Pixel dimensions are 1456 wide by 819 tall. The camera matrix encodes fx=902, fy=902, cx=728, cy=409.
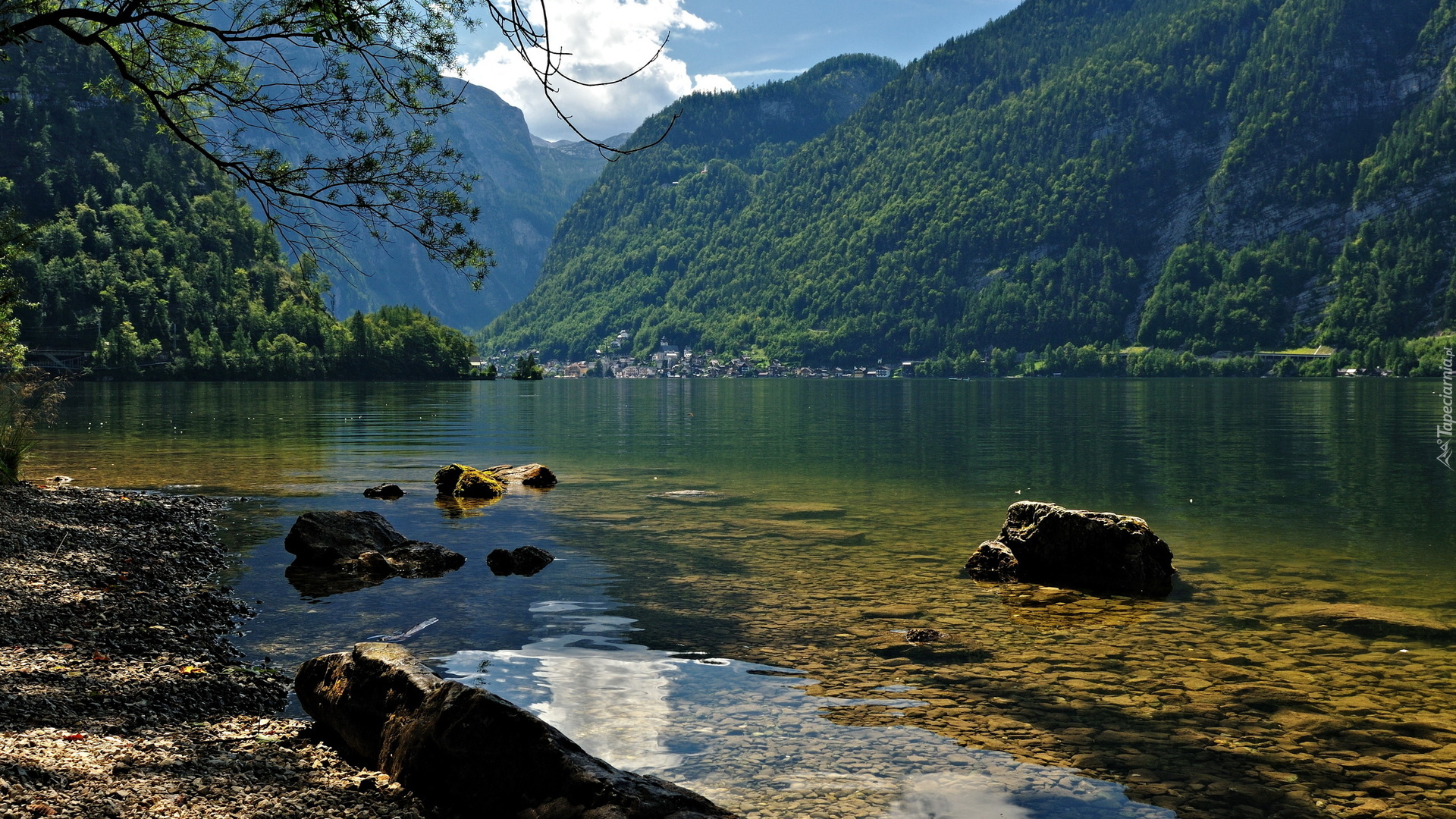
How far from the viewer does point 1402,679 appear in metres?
12.1

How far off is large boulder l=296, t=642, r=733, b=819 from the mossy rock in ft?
71.8

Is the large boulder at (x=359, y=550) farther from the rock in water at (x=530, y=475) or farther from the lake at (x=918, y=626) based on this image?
the rock in water at (x=530, y=475)

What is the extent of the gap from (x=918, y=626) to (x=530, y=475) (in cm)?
2157

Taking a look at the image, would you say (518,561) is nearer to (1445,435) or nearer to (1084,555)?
(1084,555)

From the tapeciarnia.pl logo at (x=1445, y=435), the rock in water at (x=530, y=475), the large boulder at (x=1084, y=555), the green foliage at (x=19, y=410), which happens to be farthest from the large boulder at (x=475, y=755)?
the tapeciarnia.pl logo at (x=1445, y=435)

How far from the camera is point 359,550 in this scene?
62.5ft

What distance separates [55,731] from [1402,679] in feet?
51.0

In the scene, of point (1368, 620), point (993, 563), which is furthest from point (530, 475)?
point (1368, 620)

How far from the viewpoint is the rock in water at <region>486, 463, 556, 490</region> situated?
33.3 meters

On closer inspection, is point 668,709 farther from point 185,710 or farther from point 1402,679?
point 1402,679

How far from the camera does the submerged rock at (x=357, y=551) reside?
60.2 ft

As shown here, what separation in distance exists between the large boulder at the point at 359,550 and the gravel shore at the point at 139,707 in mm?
2122

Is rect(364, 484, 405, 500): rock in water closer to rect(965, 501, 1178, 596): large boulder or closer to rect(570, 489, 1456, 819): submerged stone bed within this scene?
rect(570, 489, 1456, 819): submerged stone bed

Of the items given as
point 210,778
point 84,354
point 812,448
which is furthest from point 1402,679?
point 84,354
